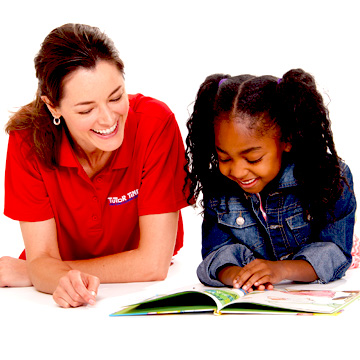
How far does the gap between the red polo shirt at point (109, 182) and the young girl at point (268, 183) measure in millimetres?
106

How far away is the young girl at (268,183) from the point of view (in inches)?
92.2

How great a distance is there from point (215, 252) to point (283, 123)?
55cm

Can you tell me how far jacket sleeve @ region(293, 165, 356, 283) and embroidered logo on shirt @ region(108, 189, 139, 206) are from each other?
70cm

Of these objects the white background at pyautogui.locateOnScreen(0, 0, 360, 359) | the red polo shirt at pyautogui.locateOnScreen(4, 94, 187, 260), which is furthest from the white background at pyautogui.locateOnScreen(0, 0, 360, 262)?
the red polo shirt at pyautogui.locateOnScreen(4, 94, 187, 260)

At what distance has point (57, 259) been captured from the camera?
267 cm

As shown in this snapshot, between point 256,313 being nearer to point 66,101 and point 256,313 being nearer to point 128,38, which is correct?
point 66,101

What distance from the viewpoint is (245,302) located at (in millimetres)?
2068

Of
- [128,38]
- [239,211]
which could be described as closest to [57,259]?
[239,211]

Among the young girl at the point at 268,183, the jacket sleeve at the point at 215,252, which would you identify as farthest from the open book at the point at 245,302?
the jacket sleeve at the point at 215,252

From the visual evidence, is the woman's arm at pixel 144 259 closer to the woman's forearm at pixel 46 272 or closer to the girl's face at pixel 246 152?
the woman's forearm at pixel 46 272

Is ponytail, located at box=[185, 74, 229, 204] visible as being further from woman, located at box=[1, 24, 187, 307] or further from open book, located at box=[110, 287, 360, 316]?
open book, located at box=[110, 287, 360, 316]

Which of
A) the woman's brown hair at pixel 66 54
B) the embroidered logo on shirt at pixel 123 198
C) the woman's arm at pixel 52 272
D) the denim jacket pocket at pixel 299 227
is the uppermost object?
the woman's brown hair at pixel 66 54

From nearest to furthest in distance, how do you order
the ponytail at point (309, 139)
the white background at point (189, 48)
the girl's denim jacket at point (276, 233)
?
the ponytail at point (309, 139) → the girl's denim jacket at point (276, 233) → the white background at point (189, 48)

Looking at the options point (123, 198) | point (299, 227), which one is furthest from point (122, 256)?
point (299, 227)
